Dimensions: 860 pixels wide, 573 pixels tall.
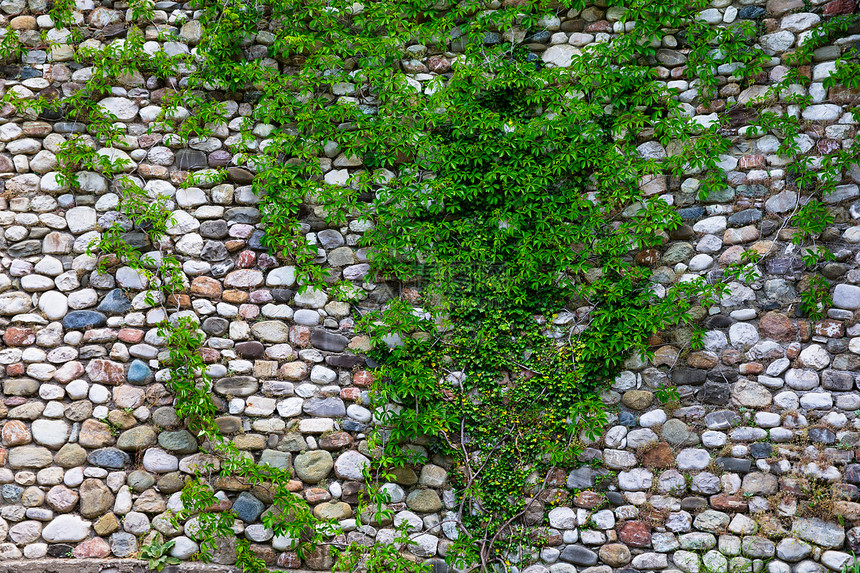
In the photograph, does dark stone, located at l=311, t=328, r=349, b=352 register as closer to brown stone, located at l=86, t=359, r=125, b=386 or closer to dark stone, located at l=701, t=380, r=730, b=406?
brown stone, located at l=86, t=359, r=125, b=386

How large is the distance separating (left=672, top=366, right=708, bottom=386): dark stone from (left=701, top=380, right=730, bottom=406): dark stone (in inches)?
2.1

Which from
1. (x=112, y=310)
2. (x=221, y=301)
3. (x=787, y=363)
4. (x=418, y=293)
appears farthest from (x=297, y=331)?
(x=787, y=363)

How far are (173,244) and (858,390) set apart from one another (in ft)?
14.8

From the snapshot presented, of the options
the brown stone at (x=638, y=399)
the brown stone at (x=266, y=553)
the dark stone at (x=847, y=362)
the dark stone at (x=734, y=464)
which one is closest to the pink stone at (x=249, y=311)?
the brown stone at (x=266, y=553)

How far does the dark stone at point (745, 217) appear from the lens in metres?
3.66

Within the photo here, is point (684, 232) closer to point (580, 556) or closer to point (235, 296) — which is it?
point (580, 556)

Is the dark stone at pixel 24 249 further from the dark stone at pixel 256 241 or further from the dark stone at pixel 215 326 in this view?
the dark stone at pixel 256 241

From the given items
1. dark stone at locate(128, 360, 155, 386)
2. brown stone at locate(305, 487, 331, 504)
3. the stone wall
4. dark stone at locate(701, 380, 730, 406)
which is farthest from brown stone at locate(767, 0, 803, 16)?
dark stone at locate(128, 360, 155, 386)

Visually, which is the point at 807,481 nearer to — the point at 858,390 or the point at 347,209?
the point at 858,390

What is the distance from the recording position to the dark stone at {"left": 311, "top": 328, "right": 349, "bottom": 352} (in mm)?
3781

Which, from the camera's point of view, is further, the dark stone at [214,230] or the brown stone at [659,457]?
the dark stone at [214,230]

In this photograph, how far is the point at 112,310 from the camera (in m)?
Result: 3.79

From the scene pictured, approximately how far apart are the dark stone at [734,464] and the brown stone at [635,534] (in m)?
0.60

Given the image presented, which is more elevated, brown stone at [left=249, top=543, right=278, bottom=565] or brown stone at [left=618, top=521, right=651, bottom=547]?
brown stone at [left=618, top=521, right=651, bottom=547]
